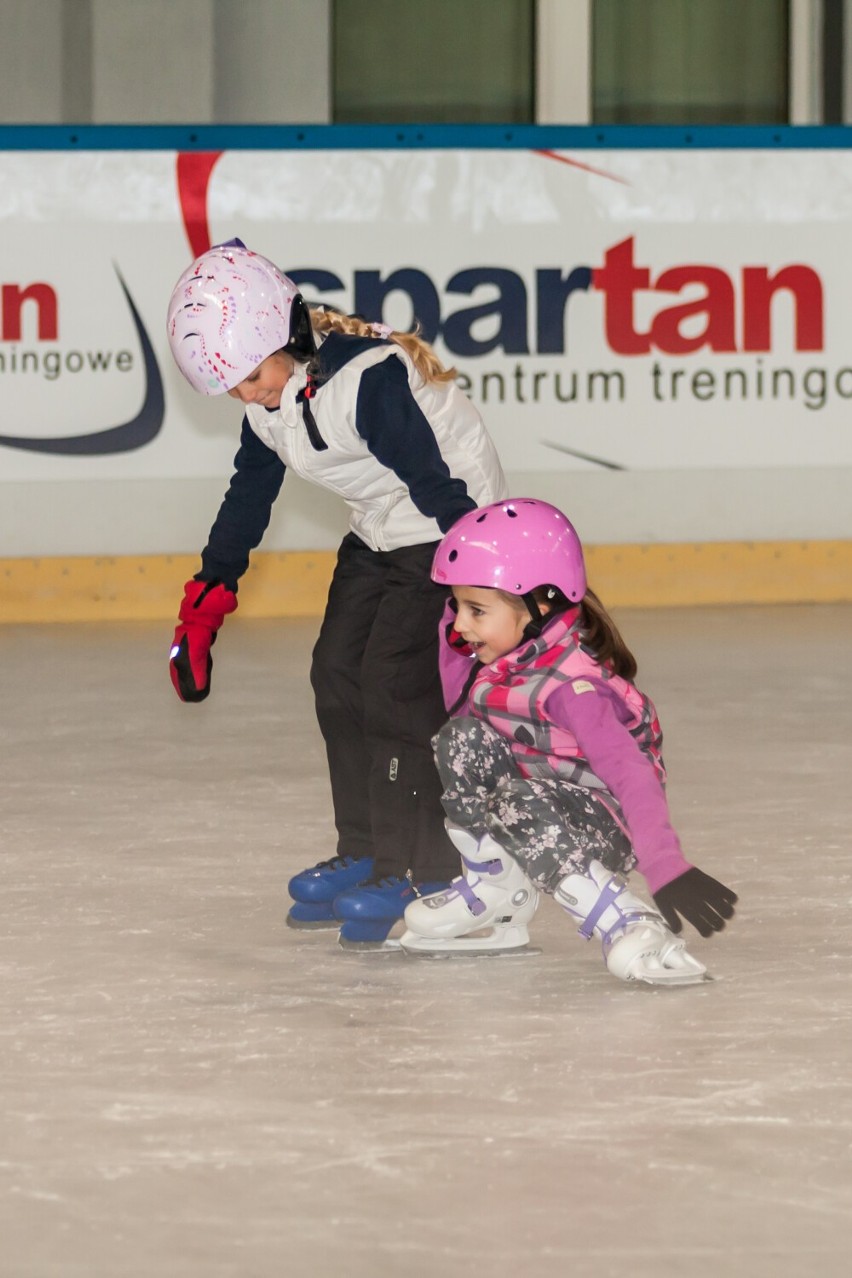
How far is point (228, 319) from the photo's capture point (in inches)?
133

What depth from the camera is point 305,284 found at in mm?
7977

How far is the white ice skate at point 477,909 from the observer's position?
3.39 m

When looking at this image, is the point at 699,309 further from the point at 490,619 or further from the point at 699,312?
the point at 490,619

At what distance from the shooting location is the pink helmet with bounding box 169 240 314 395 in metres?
3.37

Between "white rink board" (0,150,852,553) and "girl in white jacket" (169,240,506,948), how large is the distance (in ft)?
13.5

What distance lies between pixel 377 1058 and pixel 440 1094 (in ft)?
0.60

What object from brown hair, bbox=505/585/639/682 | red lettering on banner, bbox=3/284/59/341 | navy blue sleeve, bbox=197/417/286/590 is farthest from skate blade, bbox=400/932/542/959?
red lettering on banner, bbox=3/284/59/341

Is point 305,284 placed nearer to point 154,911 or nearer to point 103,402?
point 103,402

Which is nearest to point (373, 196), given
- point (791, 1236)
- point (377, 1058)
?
point (377, 1058)

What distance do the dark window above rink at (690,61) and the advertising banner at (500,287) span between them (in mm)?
3590

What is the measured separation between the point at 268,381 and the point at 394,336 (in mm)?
257

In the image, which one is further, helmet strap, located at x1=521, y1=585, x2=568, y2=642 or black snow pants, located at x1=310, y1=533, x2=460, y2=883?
black snow pants, located at x1=310, y1=533, x2=460, y2=883

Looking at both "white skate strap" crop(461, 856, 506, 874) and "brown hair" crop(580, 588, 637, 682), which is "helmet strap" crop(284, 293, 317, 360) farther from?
"white skate strap" crop(461, 856, 506, 874)

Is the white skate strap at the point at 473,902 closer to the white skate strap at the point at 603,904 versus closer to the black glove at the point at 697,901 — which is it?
the white skate strap at the point at 603,904
